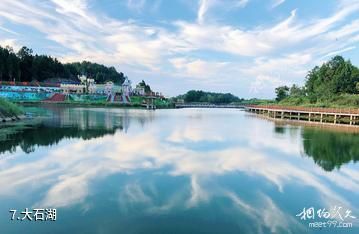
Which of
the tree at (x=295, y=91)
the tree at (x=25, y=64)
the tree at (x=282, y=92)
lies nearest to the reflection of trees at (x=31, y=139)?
the tree at (x=295, y=91)

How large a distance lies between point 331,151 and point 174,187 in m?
10.1

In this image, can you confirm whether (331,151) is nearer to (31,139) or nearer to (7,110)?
(31,139)

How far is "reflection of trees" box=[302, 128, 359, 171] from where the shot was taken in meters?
13.5

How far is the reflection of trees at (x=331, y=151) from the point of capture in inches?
531

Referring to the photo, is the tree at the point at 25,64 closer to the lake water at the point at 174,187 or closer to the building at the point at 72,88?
the building at the point at 72,88

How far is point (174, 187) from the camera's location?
9242mm

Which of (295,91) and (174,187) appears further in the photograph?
(295,91)

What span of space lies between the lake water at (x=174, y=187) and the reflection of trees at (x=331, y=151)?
5cm

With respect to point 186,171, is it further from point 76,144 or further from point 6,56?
point 6,56

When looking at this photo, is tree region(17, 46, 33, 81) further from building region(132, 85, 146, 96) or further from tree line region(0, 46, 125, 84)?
building region(132, 85, 146, 96)

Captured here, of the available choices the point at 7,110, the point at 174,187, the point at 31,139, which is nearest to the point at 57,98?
the point at 7,110

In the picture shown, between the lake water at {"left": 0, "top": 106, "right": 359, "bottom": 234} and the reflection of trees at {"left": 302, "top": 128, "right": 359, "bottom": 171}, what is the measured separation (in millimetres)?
49

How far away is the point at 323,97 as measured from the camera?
46.4 metres

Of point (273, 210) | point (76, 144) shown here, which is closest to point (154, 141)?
point (76, 144)
